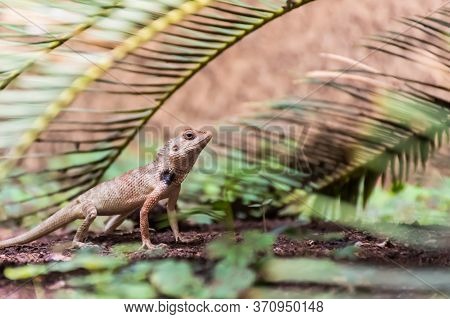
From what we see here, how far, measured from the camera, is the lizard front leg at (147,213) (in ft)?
4.82

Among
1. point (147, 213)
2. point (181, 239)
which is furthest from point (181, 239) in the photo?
point (147, 213)

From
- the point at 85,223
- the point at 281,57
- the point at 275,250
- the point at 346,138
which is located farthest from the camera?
the point at 281,57

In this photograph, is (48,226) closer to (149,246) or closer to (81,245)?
(81,245)

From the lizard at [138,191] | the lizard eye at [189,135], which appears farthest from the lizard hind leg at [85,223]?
the lizard eye at [189,135]

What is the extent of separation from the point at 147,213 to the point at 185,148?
0.16 metres

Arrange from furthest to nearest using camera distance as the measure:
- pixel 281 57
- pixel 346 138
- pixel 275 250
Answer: pixel 281 57
pixel 346 138
pixel 275 250

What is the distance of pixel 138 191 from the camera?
1547mm

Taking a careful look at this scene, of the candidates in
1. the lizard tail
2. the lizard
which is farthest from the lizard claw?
the lizard tail

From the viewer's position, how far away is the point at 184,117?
2.83m

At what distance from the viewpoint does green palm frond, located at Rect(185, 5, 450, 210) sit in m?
1.58

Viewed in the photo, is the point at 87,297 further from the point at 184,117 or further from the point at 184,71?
the point at 184,117

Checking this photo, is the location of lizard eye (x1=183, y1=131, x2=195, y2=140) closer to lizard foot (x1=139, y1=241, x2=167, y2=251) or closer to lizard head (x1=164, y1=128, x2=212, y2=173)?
lizard head (x1=164, y1=128, x2=212, y2=173)

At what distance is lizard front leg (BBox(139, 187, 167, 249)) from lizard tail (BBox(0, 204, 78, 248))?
17 centimetres
